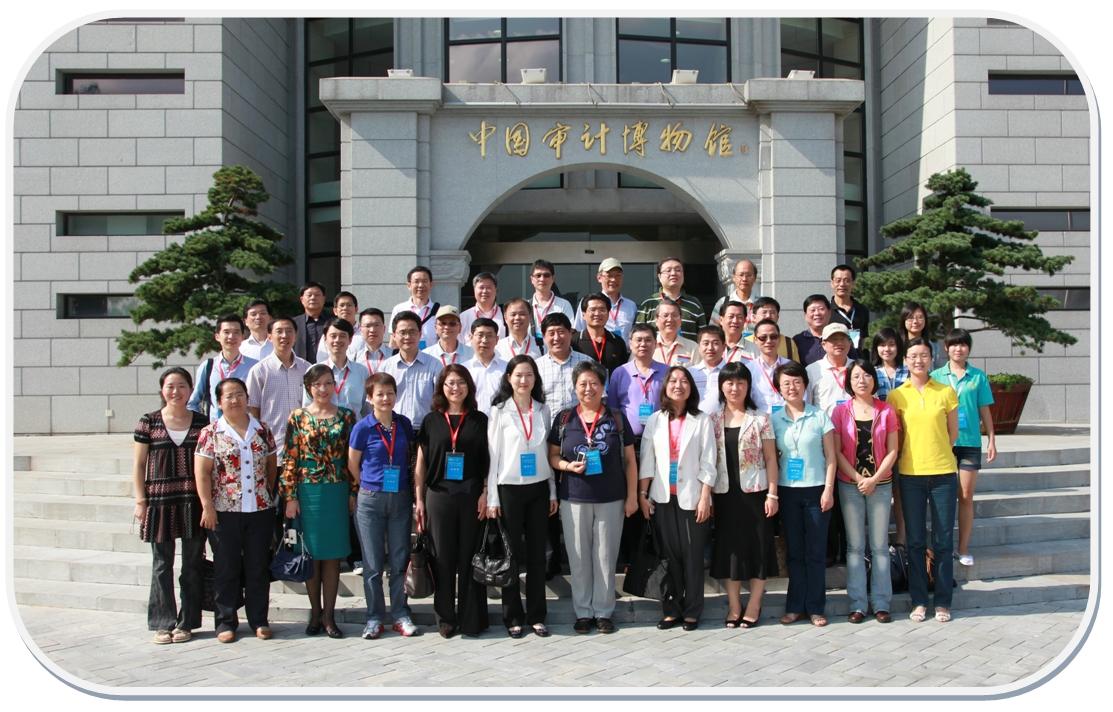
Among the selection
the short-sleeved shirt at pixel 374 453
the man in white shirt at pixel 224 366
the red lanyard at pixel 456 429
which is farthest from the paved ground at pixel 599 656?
the man in white shirt at pixel 224 366

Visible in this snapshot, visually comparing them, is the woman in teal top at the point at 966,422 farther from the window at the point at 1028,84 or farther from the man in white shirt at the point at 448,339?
the window at the point at 1028,84

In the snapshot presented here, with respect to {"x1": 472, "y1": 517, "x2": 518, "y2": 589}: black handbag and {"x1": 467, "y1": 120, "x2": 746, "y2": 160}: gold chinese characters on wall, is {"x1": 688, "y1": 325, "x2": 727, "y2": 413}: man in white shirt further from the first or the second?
{"x1": 467, "y1": 120, "x2": 746, "y2": 160}: gold chinese characters on wall

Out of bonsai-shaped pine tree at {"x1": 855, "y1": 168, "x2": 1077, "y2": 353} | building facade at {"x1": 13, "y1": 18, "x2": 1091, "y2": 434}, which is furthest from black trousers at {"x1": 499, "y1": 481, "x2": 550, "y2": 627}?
bonsai-shaped pine tree at {"x1": 855, "y1": 168, "x2": 1077, "y2": 353}

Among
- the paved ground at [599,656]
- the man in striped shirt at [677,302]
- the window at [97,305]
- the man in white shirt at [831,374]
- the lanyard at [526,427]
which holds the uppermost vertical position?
the window at [97,305]

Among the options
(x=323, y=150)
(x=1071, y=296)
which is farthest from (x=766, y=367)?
(x=323, y=150)

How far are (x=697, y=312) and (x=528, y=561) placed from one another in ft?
9.98

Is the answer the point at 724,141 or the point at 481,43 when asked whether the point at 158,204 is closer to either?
the point at 481,43

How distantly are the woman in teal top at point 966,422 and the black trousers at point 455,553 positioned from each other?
3.78 meters

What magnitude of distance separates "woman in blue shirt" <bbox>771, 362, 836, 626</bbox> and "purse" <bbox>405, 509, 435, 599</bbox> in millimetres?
2518

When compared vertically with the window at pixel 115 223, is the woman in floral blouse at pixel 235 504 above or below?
below

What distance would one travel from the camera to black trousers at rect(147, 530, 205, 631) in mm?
5328

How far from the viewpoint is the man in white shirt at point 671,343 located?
625cm

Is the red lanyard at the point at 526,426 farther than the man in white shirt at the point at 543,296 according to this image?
No

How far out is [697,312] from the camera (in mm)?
7285
